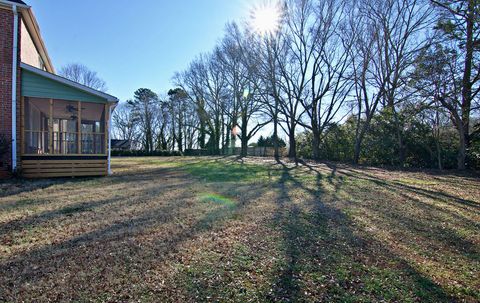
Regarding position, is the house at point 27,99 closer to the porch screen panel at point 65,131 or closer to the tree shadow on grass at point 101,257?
the porch screen panel at point 65,131

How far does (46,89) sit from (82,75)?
27.2 m

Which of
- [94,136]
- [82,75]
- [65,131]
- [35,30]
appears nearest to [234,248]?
[94,136]

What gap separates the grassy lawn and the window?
3.18 metres

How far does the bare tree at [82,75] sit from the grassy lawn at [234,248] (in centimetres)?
3017

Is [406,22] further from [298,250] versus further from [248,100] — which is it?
[298,250]

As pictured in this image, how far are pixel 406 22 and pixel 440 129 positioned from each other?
21.9ft

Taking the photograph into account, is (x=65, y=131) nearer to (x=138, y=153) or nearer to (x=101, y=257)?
(x=101, y=257)

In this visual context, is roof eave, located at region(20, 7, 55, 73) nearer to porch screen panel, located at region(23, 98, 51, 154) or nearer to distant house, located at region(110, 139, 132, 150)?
porch screen panel, located at region(23, 98, 51, 154)

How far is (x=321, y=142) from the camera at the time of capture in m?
21.7

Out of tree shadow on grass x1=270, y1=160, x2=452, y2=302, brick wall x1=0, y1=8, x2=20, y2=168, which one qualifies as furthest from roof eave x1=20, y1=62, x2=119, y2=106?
tree shadow on grass x1=270, y1=160, x2=452, y2=302

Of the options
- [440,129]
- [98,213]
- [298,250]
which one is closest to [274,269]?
[298,250]

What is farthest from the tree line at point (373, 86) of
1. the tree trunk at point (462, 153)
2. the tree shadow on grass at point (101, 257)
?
the tree shadow on grass at point (101, 257)

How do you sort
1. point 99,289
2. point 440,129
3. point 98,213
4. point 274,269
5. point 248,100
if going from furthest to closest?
1. point 248,100
2. point 440,129
3. point 98,213
4. point 274,269
5. point 99,289

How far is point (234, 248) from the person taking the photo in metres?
3.11
